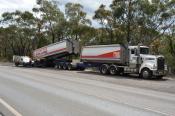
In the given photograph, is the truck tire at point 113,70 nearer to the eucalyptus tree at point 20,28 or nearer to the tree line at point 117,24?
the tree line at point 117,24

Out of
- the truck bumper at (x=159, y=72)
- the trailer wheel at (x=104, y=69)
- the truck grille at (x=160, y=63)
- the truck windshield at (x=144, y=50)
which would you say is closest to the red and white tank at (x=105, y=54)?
the trailer wheel at (x=104, y=69)

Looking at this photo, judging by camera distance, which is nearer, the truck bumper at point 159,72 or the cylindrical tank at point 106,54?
the truck bumper at point 159,72

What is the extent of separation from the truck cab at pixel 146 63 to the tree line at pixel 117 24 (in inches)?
272

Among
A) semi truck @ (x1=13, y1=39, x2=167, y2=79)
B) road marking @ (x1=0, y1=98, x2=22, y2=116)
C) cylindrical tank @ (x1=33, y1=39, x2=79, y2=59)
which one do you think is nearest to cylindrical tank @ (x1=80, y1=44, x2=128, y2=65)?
semi truck @ (x1=13, y1=39, x2=167, y2=79)

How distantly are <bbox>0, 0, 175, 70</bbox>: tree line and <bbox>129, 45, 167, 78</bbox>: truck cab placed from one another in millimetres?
6899

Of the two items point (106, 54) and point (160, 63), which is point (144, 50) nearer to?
point (160, 63)

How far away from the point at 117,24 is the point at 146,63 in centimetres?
1450

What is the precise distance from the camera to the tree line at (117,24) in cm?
4262

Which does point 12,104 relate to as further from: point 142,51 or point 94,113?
point 142,51

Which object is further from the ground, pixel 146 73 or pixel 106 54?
pixel 106 54

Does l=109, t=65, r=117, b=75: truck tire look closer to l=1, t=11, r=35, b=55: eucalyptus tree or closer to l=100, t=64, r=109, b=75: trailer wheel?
l=100, t=64, r=109, b=75: trailer wheel

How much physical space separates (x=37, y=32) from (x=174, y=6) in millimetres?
36847

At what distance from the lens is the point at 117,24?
45.6 m

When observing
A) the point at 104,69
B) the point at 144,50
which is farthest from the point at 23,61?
the point at 144,50
